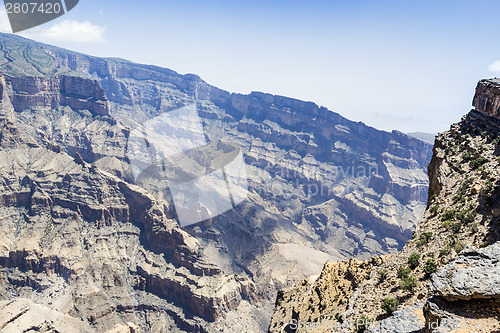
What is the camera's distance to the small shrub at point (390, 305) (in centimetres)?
1722

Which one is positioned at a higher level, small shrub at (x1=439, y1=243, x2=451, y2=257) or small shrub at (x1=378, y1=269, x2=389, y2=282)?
small shrub at (x1=439, y1=243, x2=451, y2=257)

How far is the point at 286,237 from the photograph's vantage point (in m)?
142

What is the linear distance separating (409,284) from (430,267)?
5.25 ft

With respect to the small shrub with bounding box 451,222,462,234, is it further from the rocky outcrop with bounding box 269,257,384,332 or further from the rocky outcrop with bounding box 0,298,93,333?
the rocky outcrop with bounding box 0,298,93,333

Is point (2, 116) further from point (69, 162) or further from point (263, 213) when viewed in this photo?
point (263, 213)

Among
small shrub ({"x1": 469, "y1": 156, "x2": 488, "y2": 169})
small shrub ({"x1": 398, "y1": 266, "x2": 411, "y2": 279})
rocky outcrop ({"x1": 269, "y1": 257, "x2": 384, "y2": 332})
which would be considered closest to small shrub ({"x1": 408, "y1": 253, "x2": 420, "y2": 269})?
small shrub ({"x1": 398, "y1": 266, "x2": 411, "y2": 279})

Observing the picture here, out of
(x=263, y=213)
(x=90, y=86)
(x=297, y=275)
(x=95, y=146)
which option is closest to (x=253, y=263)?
(x=297, y=275)

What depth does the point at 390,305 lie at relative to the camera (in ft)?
56.9

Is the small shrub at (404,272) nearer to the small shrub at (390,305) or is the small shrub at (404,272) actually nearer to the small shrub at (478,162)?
the small shrub at (390,305)

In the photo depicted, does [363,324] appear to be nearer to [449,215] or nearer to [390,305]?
[390,305]

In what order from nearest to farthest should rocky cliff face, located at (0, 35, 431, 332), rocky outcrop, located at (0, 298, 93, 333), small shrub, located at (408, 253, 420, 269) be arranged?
small shrub, located at (408, 253, 420, 269), rocky outcrop, located at (0, 298, 93, 333), rocky cliff face, located at (0, 35, 431, 332)

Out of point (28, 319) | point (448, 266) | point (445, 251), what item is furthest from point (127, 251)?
point (448, 266)

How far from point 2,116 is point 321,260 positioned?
135 meters

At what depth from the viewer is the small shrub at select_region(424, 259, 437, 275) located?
59.5ft
